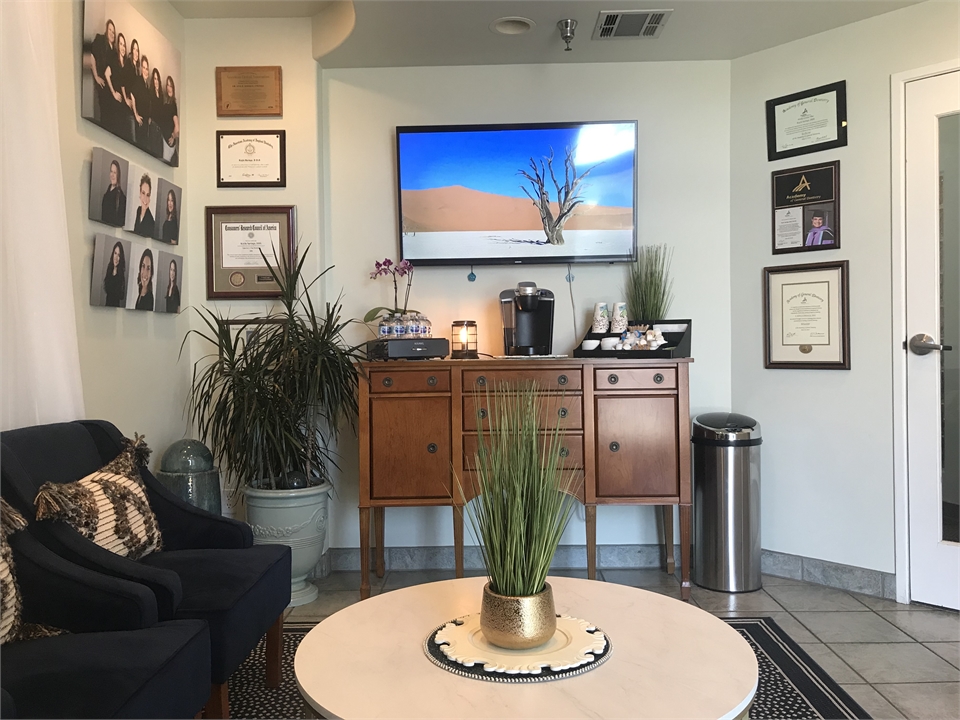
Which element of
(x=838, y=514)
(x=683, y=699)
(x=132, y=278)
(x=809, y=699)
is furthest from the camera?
(x=838, y=514)

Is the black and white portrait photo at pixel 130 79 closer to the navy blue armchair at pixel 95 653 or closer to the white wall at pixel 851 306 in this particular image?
the navy blue armchair at pixel 95 653

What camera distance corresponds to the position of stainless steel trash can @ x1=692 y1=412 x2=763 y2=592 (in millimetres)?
3264

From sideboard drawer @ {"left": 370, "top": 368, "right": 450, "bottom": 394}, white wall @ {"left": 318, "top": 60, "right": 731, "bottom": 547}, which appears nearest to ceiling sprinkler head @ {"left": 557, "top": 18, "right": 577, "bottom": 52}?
white wall @ {"left": 318, "top": 60, "right": 731, "bottom": 547}

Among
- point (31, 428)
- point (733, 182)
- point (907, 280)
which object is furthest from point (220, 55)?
point (907, 280)

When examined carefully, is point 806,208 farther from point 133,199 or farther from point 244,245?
point 133,199

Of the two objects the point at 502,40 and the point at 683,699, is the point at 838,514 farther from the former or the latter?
the point at 502,40

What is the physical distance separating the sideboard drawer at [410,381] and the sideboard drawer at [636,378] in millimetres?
720

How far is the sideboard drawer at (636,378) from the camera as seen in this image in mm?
3205

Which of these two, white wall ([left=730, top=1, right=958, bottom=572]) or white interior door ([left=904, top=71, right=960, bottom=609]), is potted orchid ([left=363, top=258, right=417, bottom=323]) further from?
white interior door ([left=904, top=71, right=960, bottom=609])

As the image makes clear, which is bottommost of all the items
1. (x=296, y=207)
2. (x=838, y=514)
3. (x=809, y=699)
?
(x=809, y=699)

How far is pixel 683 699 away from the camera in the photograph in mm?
1220

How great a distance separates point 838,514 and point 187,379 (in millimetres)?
3294

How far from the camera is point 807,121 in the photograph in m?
3.39

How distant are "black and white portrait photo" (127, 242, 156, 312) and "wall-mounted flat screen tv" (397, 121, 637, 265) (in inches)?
48.9
